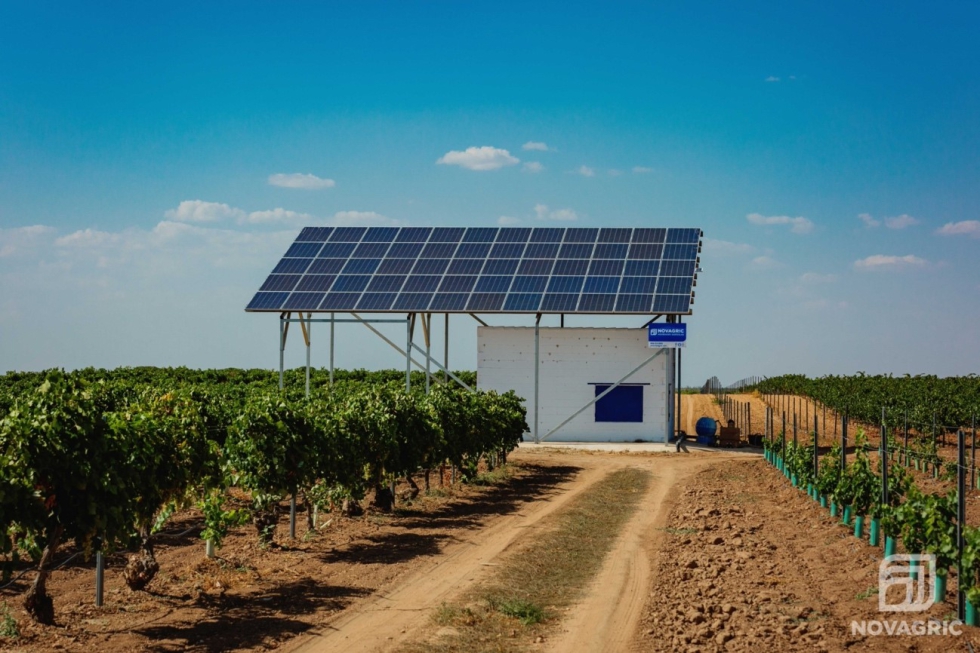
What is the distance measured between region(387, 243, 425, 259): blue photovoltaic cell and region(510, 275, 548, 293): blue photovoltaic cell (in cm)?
432

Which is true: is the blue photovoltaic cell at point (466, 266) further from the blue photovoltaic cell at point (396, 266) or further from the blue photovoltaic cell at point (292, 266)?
the blue photovoltaic cell at point (292, 266)

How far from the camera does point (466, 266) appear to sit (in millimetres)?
33438

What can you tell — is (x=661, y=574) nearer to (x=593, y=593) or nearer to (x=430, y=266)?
(x=593, y=593)

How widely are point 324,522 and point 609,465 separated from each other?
36.9 ft

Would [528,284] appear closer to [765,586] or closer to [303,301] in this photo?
[303,301]

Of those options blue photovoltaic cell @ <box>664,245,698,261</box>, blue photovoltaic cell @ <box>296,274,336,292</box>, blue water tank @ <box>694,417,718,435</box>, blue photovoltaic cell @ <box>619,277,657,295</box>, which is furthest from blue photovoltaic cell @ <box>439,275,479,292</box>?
blue water tank @ <box>694,417,718,435</box>

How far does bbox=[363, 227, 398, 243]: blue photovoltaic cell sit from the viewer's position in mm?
36031

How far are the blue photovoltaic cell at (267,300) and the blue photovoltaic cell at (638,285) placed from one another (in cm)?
1139

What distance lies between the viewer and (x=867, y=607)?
10219 mm

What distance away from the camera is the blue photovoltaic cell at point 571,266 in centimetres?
3253

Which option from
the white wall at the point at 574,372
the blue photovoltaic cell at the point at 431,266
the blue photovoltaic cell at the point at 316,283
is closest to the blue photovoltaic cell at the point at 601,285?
the white wall at the point at 574,372

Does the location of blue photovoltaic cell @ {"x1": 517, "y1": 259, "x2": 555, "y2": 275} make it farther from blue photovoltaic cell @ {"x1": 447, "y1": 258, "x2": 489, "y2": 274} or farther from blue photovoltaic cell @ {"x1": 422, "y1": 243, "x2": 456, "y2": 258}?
blue photovoltaic cell @ {"x1": 422, "y1": 243, "x2": 456, "y2": 258}

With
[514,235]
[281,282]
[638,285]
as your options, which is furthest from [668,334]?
[281,282]

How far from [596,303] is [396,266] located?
759 centimetres
